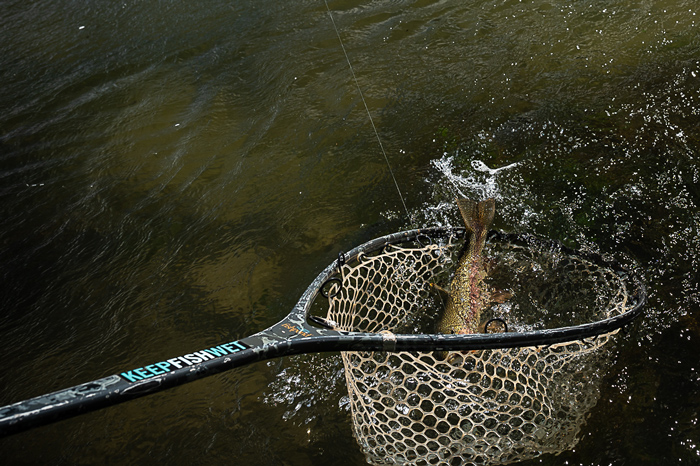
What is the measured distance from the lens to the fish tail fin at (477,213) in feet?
10.6

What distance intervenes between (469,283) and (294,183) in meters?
2.05

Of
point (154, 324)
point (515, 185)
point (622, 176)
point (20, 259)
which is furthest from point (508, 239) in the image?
point (20, 259)

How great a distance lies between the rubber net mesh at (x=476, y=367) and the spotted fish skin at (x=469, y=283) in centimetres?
19

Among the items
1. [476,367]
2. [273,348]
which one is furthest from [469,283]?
[273,348]

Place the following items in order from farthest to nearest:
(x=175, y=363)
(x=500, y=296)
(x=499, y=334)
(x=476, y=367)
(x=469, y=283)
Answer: (x=500, y=296), (x=469, y=283), (x=476, y=367), (x=499, y=334), (x=175, y=363)

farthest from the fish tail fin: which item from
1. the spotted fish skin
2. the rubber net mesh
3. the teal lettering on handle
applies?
the teal lettering on handle

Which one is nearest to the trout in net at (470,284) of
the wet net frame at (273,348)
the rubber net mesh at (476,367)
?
the rubber net mesh at (476,367)

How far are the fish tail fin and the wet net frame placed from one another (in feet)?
2.00

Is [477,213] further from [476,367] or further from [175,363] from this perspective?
[175,363]

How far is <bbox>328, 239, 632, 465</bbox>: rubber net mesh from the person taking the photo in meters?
2.77

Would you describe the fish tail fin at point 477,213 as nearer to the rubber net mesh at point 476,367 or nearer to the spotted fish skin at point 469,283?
the spotted fish skin at point 469,283

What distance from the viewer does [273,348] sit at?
2102 millimetres

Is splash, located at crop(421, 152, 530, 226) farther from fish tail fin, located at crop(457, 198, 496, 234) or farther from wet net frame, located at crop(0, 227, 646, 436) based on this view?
wet net frame, located at crop(0, 227, 646, 436)

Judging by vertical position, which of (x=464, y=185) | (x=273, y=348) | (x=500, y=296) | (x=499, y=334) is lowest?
(x=500, y=296)
